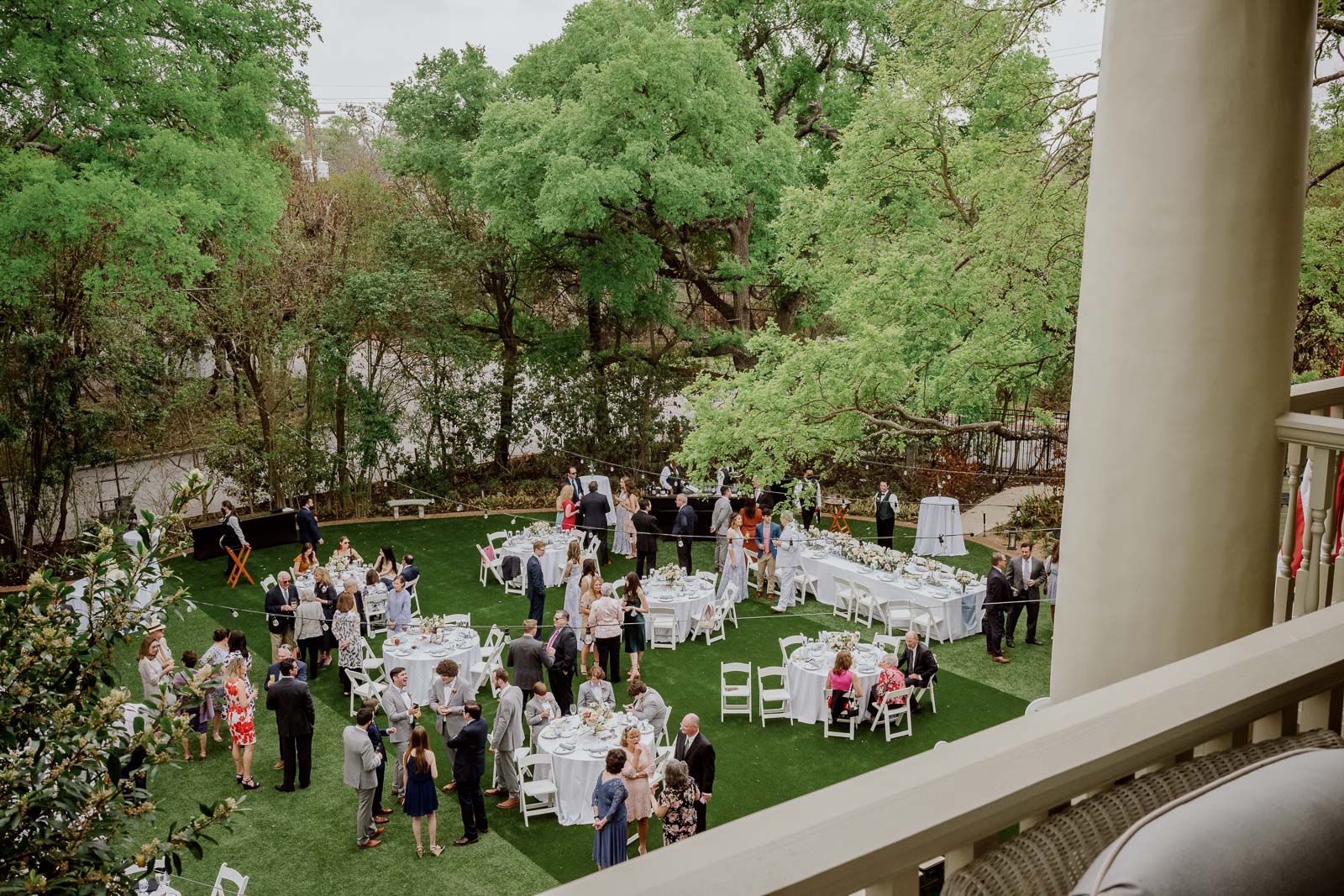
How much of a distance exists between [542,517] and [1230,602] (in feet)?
59.5

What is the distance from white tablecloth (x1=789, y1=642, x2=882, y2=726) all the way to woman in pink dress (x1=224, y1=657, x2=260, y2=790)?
17.5 feet

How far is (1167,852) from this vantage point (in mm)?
922

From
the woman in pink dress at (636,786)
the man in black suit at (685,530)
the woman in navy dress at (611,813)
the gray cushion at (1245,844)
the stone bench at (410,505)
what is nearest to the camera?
the gray cushion at (1245,844)

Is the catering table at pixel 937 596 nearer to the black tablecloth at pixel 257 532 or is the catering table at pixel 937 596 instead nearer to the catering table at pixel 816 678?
the catering table at pixel 816 678

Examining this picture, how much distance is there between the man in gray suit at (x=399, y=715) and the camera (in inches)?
341

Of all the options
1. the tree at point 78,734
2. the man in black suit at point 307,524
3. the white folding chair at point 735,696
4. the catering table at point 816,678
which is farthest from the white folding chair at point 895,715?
the man in black suit at point 307,524

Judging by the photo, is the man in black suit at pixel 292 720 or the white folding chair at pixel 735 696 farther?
the white folding chair at pixel 735 696

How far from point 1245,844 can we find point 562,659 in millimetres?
9532

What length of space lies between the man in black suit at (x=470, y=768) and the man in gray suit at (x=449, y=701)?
0.35 metres

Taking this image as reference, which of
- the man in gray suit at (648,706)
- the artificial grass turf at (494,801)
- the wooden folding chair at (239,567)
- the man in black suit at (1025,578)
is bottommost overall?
the artificial grass turf at (494,801)

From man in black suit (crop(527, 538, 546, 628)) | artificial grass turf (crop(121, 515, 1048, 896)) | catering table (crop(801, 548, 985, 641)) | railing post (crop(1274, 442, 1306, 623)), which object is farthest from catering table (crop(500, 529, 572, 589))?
railing post (crop(1274, 442, 1306, 623))

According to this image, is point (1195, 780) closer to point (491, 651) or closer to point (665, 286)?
point (491, 651)

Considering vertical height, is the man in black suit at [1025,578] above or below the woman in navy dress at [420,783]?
above

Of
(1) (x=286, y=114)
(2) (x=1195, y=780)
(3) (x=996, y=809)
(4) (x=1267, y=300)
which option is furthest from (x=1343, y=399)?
(1) (x=286, y=114)
